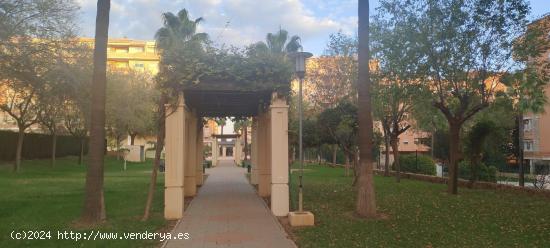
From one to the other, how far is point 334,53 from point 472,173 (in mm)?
11257

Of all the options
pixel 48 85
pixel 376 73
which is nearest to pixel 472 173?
pixel 376 73

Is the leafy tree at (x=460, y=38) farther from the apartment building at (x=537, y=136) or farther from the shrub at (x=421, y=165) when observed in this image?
the apartment building at (x=537, y=136)

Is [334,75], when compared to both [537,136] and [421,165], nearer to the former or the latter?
[421,165]

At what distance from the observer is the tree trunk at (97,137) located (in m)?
10.7

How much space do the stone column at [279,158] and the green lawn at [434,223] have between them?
3.20ft

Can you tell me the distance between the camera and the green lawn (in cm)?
876

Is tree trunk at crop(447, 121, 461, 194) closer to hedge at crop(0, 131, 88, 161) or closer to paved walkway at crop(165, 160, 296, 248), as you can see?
paved walkway at crop(165, 160, 296, 248)

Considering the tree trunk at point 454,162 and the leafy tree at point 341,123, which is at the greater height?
the leafy tree at point 341,123

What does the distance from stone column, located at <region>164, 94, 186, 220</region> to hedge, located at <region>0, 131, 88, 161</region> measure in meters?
26.2

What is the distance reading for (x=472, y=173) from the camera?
20.1 m

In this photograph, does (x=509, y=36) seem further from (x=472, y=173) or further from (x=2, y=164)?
(x=2, y=164)

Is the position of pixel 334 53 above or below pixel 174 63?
above

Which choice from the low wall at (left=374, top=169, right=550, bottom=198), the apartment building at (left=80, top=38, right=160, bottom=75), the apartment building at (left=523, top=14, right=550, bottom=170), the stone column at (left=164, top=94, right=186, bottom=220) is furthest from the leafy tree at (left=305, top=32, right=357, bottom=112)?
the apartment building at (left=80, top=38, right=160, bottom=75)

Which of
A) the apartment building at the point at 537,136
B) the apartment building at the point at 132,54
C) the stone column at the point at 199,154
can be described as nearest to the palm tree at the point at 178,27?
the stone column at the point at 199,154
